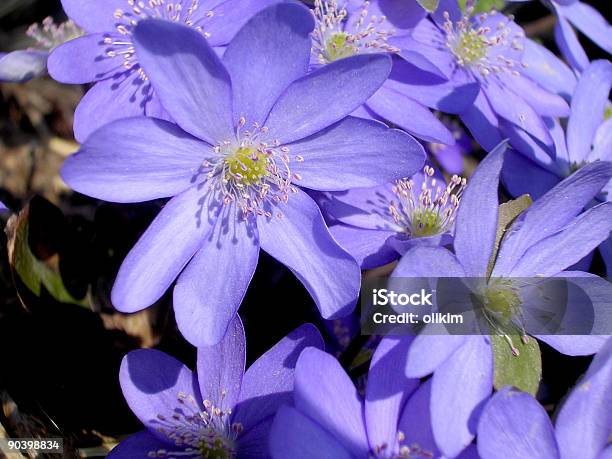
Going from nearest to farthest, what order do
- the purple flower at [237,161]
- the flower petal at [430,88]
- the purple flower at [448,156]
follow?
the purple flower at [237,161] → the flower petal at [430,88] → the purple flower at [448,156]

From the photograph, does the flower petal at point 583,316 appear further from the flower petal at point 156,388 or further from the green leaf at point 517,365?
the flower petal at point 156,388

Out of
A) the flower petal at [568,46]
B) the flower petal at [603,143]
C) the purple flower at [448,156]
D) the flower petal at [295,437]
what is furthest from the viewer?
the purple flower at [448,156]

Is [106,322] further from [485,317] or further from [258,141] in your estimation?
[485,317]

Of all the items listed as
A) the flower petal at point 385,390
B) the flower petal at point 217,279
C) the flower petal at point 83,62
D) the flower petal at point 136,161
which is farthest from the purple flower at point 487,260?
the flower petal at point 83,62

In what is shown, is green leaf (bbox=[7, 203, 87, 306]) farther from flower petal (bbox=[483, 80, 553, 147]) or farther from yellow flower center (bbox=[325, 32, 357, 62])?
flower petal (bbox=[483, 80, 553, 147])

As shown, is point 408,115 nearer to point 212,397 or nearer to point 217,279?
point 217,279

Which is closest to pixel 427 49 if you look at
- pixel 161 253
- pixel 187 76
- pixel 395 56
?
pixel 395 56

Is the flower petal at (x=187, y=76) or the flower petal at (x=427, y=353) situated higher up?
the flower petal at (x=187, y=76)
